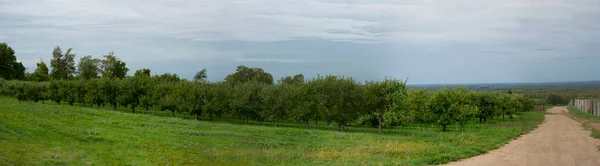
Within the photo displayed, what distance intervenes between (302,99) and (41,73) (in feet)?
246

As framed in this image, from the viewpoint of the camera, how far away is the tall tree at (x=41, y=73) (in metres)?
97.4

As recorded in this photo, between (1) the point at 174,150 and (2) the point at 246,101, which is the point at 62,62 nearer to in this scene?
(2) the point at 246,101

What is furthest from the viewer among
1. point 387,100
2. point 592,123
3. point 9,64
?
point 9,64

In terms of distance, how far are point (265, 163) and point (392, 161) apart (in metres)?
5.24

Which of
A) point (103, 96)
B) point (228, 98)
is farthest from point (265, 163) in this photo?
point (103, 96)

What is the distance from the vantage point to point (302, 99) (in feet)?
147

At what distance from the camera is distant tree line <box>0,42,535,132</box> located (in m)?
40.9

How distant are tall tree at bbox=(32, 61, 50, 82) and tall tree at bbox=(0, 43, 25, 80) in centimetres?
269

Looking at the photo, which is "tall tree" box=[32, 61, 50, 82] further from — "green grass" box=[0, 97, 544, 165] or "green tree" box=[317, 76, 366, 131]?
"green grass" box=[0, 97, 544, 165]

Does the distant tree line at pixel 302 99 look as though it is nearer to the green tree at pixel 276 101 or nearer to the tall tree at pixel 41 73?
the green tree at pixel 276 101

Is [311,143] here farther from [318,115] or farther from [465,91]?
[465,91]

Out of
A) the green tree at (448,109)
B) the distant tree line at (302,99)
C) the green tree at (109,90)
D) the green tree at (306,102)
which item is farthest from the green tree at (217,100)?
the green tree at (448,109)

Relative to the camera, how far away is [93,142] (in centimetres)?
2125

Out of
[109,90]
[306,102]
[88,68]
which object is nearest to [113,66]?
[88,68]
